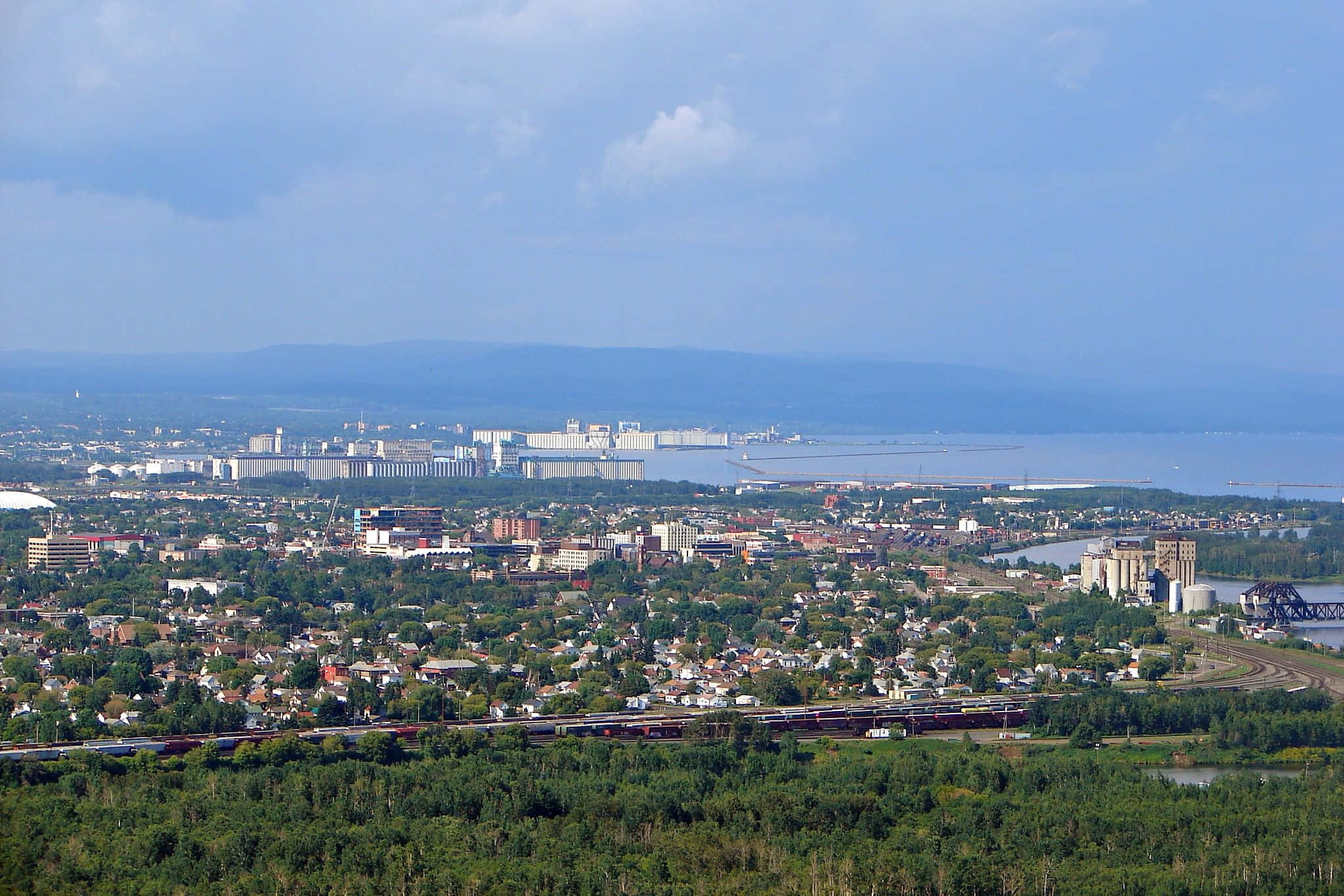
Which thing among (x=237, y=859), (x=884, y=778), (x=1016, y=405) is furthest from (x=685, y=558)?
(x=1016, y=405)

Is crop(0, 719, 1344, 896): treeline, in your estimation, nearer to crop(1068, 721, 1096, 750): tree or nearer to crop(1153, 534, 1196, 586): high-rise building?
crop(1068, 721, 1096, 750): tree

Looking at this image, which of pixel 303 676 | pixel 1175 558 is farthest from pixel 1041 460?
pixel 303 676

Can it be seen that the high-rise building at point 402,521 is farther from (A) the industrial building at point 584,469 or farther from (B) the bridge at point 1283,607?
(A) the industrial building at point 584,469

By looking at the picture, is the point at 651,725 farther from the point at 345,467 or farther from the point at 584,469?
the point at 584,469

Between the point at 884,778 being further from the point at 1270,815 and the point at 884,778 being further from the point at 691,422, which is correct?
the point at 691,422

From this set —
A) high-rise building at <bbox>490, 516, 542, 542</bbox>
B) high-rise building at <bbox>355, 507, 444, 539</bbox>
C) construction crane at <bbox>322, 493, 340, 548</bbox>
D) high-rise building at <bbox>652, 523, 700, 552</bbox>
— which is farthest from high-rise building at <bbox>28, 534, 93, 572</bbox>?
high-rise building at <bbox>652, 523, 700, 552</bbox>

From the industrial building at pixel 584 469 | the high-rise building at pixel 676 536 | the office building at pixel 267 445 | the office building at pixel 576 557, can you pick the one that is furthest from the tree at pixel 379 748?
the office building at pixel 267 445
